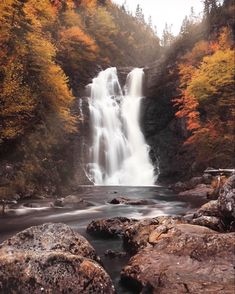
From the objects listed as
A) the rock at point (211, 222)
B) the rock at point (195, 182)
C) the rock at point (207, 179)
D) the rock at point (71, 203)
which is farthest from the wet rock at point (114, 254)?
the rock at point (195, 182)

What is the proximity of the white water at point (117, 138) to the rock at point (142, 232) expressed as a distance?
72.7 ft

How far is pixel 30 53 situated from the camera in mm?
23812

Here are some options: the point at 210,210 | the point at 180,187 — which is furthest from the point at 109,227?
the point at 180,187

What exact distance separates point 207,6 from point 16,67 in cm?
3443

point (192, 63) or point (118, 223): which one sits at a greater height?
point (192, 63)

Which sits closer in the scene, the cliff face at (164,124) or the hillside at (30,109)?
the hillside at (30,109)

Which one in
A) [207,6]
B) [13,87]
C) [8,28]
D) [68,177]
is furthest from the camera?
[207,6]

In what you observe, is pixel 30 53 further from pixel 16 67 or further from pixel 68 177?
pixel 68 177

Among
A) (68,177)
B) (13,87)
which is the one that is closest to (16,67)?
(13,87)

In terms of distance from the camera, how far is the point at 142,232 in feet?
34.0

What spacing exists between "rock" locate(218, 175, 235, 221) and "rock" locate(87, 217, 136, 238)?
3265 millimetres

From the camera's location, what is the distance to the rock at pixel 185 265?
6699 mm

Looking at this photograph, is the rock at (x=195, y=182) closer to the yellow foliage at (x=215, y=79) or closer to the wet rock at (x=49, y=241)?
the yellow foliage at (x=215, y=79)

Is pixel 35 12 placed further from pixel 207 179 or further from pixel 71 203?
pixel 207 179
